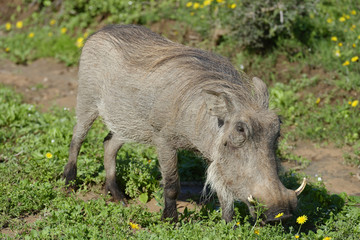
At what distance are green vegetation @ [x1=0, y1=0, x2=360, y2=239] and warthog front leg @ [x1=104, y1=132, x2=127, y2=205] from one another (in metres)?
0.10

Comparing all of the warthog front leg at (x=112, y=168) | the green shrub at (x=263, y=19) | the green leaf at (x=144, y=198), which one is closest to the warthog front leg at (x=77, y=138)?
the warthog front leg at (x=112, y=168)

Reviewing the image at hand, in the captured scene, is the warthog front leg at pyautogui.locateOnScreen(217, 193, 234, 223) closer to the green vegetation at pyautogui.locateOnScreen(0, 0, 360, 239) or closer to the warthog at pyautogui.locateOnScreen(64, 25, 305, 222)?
the warthog at pyautogui.locateOnScreen(64, 25, 305, 222)

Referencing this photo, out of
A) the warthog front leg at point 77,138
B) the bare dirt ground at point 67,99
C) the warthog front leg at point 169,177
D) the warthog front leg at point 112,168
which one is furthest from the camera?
the bare dirt ground at point 67,99

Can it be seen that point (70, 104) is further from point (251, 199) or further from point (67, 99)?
point (251, 199)

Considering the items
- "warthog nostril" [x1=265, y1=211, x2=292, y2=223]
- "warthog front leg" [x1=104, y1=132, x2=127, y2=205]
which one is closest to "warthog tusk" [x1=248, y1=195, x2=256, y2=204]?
"warthog nostril" [x1=265, y1=211, x2=292, y2=223]

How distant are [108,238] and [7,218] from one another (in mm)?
878

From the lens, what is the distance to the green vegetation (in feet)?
12.3

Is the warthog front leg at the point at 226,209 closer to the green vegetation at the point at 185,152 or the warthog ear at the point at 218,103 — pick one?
the green vegetation at the point at 185,152

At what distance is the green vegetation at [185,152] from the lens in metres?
3.74

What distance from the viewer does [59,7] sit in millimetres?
9094

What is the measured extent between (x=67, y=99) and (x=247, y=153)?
3.95 meters

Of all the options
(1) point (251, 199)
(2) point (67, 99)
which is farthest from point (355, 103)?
(2) point (67, 99)

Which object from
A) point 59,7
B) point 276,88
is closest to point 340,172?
point 276,88

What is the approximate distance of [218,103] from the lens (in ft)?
11.3
